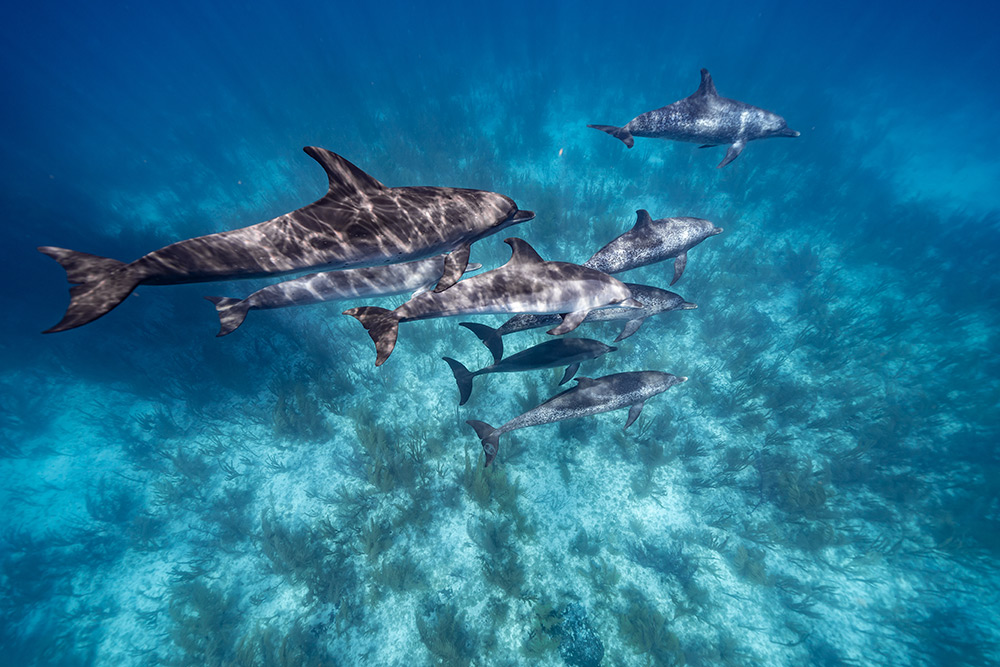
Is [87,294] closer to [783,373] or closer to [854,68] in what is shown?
[783,373]

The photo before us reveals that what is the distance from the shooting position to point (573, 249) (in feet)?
46.1

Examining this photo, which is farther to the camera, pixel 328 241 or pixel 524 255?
pixel 524 255

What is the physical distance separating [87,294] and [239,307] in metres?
2.35

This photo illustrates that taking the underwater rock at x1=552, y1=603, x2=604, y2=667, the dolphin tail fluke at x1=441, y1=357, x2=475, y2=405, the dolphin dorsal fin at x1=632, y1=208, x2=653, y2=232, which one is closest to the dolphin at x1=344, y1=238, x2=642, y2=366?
the dolphin dorsal fin at x1=632, y1=208, x2=653, y2=232

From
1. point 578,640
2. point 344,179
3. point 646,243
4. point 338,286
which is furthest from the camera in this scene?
point 646,243

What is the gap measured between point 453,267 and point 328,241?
148 cm

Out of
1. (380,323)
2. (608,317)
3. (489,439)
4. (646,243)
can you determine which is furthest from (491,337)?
(646,243)

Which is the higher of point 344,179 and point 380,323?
point 344,179

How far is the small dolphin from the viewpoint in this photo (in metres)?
6.62

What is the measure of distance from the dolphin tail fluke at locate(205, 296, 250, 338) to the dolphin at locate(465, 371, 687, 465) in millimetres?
4103

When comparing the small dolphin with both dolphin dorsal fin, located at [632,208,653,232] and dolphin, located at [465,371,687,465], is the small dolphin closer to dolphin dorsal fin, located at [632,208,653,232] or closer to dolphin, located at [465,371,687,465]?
dolphin dorsal fin, located at [632,208,653,232]

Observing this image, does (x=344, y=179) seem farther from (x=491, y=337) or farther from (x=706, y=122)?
(x=706, y=122)

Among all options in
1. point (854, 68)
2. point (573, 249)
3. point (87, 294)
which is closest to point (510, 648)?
point (87, 294)

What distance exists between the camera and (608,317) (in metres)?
6.93
